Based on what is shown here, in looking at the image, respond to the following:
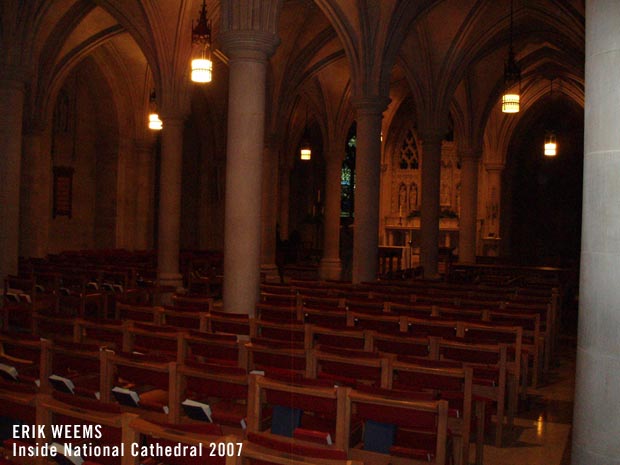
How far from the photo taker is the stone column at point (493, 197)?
30.2 meters

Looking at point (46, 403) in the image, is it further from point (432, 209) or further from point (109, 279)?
point (432, 209)

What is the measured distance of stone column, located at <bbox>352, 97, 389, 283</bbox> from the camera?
48.6 ft

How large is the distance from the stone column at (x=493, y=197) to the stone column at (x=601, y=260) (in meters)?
26.8

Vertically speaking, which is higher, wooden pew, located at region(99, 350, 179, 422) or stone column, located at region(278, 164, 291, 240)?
stone column, located at region(278, 164, 291, 240)

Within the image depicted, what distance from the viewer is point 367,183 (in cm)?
1483

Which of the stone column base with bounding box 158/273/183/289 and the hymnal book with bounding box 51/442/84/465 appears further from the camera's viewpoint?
the stone column base with bounding box 158/273/183/289

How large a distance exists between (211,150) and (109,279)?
643 inches

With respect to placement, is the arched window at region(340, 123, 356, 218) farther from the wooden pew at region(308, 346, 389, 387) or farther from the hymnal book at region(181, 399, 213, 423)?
the hymnal book at region(181, 399, 213, 423)

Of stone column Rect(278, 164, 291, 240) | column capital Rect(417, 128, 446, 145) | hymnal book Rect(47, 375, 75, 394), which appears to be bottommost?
hymnal book Rect(47, 375, 75, 394)

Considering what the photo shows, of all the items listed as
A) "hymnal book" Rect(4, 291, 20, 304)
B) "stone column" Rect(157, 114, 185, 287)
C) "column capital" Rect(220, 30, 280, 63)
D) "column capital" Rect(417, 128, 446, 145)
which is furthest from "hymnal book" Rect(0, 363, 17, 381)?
"column capital" Rect(417, 128, 446, 145)

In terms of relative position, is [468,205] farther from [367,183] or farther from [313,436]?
[313,436]

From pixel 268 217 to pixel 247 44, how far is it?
1162 centimetres

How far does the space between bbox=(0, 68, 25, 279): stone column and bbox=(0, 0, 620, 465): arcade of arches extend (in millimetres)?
39

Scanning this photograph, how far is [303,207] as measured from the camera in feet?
123
